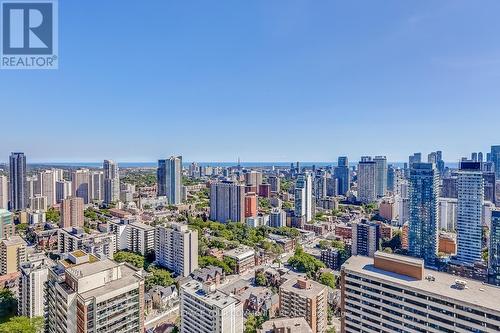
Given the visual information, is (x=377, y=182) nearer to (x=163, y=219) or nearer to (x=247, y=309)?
(x=163, y=219)

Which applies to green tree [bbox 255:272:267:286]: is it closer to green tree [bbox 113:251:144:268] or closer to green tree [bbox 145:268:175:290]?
green tree [bbox 145:268:175:290]

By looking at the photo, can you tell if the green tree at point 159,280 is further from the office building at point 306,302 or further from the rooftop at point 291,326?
the rooftop at point 291,326

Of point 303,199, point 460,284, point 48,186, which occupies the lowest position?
point 303,199

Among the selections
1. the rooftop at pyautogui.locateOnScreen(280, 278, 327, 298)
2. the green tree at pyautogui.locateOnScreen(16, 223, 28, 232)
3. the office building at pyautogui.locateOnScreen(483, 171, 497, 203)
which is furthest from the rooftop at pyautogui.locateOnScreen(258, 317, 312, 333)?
the office building at pyautogui.locateOnScreen(483, 171, 497, 203)

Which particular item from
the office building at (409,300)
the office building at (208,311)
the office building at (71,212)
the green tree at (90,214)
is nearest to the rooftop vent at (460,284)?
the office building at (409,300)

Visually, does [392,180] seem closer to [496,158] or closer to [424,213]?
[496,158]

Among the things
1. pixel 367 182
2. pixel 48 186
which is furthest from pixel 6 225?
pixel 367 182
